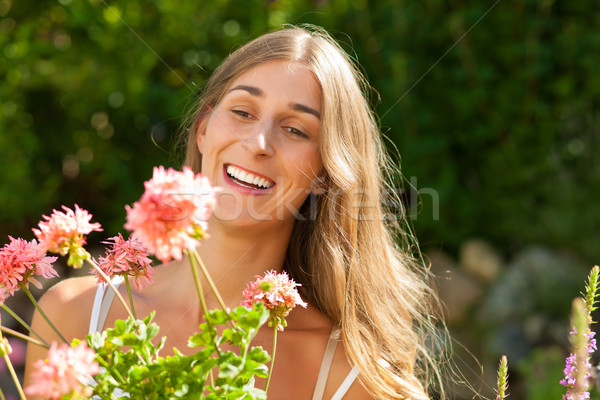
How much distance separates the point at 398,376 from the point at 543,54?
2.96m

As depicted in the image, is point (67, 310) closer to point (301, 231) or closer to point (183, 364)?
point (301, 231)

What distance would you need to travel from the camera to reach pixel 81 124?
421cm

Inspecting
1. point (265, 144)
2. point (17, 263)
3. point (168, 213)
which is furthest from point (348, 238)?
point (168, 213)

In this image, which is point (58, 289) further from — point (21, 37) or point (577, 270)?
point (577, 270)

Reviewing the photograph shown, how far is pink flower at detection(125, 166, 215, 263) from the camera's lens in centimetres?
67

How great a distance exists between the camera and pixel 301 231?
209 cm

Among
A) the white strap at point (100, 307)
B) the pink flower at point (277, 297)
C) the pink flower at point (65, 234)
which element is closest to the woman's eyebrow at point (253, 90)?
the white strap at point (100, 307)

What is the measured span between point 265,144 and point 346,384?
0.72 m

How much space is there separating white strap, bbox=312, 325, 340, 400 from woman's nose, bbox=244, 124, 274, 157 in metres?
0.62

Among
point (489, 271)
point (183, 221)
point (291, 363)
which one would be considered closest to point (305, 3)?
point (489, 271)

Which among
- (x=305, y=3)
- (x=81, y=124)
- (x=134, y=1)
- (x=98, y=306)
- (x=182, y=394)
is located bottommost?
(x=182, y=394)

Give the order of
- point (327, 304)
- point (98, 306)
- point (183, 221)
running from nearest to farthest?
point (183, 221) → point (98, 306) → point (327, 304)

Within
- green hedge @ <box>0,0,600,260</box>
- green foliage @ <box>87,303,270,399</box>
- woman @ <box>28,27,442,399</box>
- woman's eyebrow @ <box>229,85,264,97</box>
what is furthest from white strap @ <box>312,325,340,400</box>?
green hedge @ <box>0,0,600,260</box>

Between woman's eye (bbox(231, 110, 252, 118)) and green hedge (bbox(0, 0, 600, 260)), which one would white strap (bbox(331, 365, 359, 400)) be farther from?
green hedge (bbox(0, 0, 600, 260))
